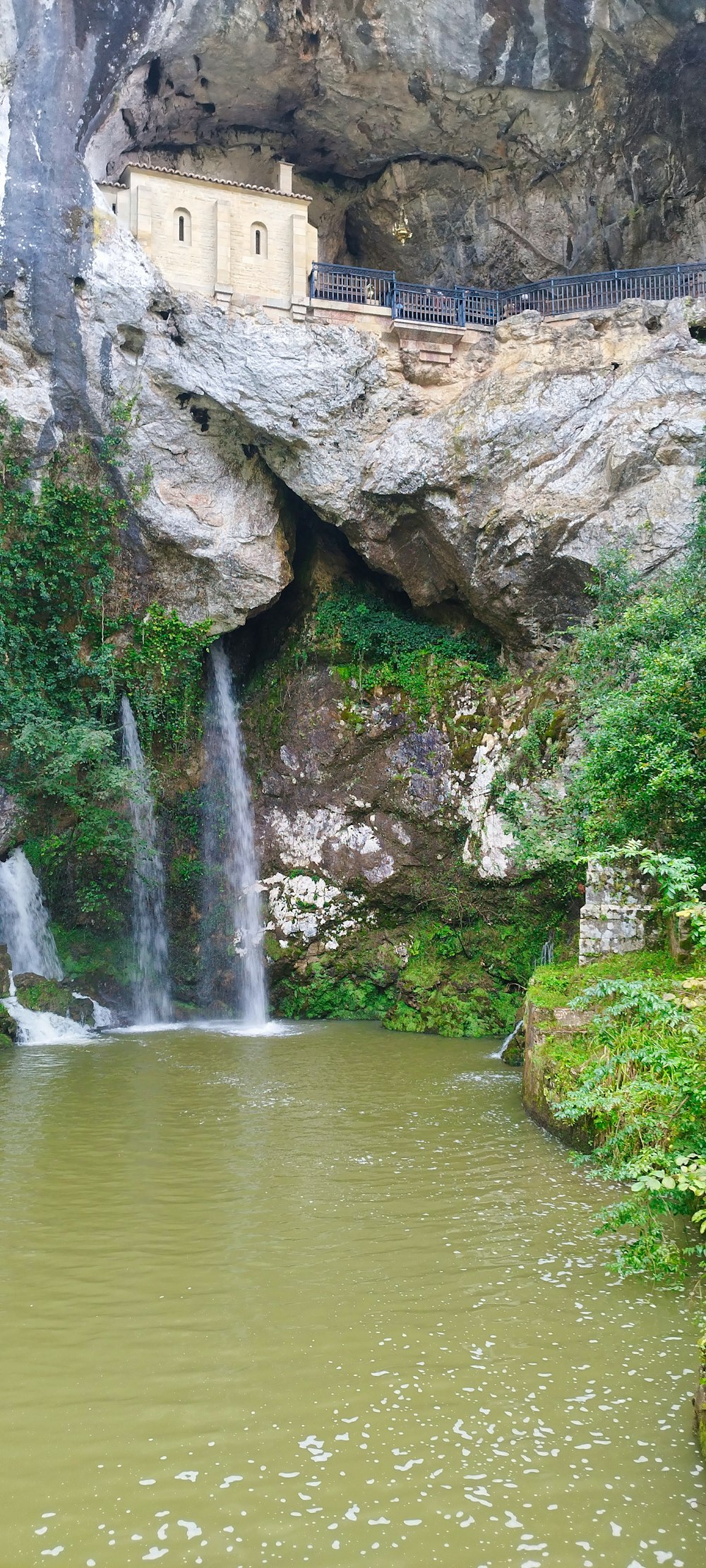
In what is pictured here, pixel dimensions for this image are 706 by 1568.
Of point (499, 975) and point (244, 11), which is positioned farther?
point (244, 11)

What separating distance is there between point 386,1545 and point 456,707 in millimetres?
15674

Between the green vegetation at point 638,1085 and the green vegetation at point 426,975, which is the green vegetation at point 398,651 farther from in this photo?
the green vegetation at point 638,1085

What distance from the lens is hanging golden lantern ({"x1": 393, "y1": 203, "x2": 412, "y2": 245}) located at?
22094 millimetres

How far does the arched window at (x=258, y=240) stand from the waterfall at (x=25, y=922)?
12453mm

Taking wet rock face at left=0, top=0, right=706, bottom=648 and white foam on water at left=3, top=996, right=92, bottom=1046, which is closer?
white foam on water at left=3, top=996, right=92, bottom=1046

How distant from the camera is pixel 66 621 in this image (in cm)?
1830

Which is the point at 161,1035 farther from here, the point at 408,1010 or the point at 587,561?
the point at 587,561

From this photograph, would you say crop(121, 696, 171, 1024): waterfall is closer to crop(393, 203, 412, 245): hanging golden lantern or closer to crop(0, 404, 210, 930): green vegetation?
crop(0, 404, 210, 930): green vegetation

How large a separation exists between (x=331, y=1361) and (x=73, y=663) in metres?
14.5

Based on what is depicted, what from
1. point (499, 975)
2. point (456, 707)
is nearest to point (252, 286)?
point (456, 707)

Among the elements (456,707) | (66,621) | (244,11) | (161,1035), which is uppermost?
(244,11)

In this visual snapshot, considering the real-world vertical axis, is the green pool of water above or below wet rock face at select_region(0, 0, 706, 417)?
below

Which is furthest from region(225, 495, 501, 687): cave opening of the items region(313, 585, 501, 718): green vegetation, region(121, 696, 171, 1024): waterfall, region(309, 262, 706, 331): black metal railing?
region(309, 262, 706, 331): black metal railing

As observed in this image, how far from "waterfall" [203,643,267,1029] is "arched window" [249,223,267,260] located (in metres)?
7.76
